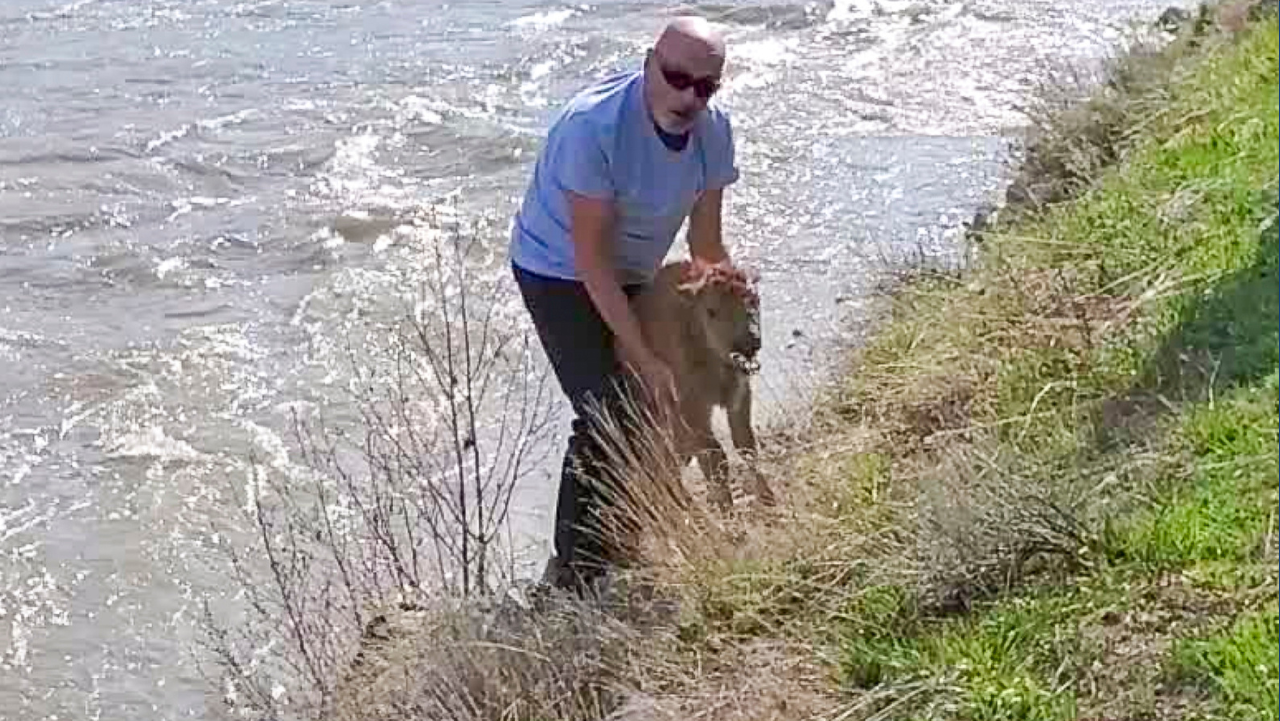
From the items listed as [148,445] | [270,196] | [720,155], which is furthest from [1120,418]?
[270,196]

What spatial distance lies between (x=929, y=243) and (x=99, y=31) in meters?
9.08

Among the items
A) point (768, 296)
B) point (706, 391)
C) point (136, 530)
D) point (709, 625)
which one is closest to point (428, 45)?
point (768, 296)

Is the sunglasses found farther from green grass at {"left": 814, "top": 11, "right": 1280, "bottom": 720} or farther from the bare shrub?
the bare shrub

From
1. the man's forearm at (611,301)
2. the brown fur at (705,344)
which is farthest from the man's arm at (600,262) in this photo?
the brown fur at (705,344)

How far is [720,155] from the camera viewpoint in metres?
6.70

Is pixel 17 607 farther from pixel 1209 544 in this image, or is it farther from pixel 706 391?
pixel 1209 544

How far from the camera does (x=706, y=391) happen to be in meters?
7.25

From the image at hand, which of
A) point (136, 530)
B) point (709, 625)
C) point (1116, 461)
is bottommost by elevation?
point (136, 530)

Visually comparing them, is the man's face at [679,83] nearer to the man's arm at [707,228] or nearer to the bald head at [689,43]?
the bald head at [689,43]

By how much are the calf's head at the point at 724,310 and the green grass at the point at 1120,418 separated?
0.57m

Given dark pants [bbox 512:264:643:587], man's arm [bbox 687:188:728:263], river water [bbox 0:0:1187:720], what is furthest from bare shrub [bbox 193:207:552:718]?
man's arm [bbox 687:188:728:263]

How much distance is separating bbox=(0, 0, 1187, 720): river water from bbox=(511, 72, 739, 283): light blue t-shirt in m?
1.80

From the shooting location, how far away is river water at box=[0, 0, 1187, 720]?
8.88 metres

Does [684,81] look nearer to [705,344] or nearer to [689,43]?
[689,43]
